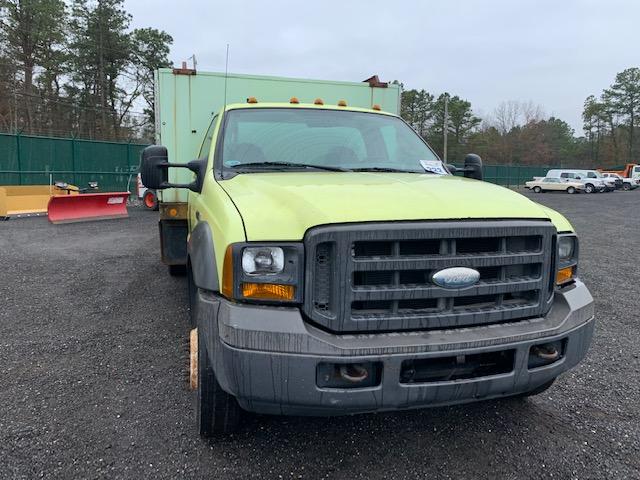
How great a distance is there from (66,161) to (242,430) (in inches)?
754

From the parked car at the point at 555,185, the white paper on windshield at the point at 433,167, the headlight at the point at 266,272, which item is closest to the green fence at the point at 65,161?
the white paper on windshield at the point at 433,167

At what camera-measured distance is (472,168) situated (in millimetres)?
4324

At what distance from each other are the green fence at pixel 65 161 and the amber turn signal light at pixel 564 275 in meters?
18.8

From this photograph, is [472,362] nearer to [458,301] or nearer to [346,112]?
[458,301]

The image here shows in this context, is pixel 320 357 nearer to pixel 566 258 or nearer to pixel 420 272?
pixel 420 272

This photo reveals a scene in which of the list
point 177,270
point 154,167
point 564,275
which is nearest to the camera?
point 564,275

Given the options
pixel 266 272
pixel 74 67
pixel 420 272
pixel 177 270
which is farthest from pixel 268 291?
pixel 74 67

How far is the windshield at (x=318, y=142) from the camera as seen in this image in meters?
3.55

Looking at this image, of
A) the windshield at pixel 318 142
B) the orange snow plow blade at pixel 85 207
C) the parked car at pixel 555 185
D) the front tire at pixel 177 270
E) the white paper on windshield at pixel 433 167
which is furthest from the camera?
the parked car at pixel 555 185

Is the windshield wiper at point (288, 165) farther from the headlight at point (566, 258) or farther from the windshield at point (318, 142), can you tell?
the headlight at point (566, 258)

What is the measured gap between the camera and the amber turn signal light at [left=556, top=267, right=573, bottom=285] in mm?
2678

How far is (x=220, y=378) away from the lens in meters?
2.22

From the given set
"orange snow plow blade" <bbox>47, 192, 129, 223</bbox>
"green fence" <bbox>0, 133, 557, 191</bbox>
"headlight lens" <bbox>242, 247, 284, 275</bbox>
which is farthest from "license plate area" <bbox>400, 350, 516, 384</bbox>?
"green fence" <bbox>0, 133, 557, 191</bbox>

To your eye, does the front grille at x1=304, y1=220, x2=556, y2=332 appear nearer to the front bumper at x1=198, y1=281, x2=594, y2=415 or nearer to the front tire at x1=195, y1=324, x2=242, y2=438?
the front bumper at x1=198, y1=281, x2=594, y2=415
